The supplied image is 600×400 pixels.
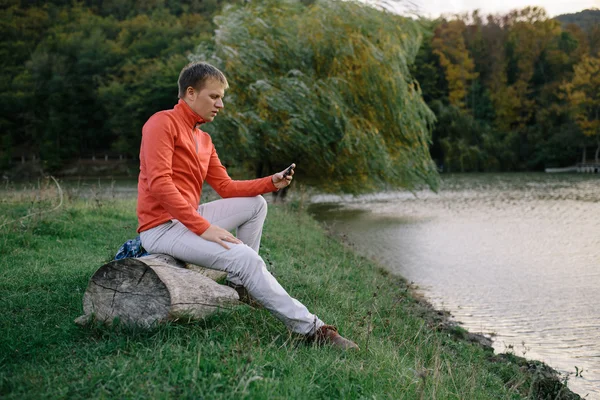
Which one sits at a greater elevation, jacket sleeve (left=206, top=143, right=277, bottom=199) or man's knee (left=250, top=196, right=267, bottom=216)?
jacket sleeve (left=206, top=143, right=277, bottom=199)

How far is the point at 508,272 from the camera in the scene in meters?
8.77

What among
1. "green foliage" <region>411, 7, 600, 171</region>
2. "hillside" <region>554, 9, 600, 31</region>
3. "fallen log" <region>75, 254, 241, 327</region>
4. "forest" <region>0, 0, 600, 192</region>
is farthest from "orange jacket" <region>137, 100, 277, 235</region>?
"hillside" <region>554, 9, 600, 31</region>

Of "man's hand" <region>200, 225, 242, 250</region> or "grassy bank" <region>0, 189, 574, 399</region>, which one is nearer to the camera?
"grassy bank" <region>0, 189, 574, 399</region>

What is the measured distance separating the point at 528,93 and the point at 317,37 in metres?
41.4

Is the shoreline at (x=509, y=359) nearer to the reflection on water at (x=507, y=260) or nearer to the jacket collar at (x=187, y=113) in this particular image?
the reflection on water at (x=507, y=260)

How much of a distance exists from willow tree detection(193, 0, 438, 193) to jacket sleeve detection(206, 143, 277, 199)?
29.0 feet

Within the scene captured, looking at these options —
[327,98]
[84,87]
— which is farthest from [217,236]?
[84,87]

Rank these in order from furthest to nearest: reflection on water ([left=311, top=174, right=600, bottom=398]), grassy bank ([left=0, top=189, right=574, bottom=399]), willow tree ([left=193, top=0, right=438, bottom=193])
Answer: willow tree ([left=193, top=0, right=438, bottom=193]) < reflection on water ([left=311, top=174, right=600, bottom=398]) < grassy bank ([left=0, top=189, right=574, bottom=399])

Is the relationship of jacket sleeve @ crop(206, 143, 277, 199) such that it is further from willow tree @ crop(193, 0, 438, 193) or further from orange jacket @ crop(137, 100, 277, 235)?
willow tree @ crop(193, 0, 438, 193)

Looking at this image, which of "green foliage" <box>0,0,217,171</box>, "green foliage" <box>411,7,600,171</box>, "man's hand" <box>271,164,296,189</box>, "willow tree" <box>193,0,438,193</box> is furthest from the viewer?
"green foliage" <box>0,0,217,171</box>

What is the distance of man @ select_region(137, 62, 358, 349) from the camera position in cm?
333

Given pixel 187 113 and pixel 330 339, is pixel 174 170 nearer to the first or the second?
pixel 187 113

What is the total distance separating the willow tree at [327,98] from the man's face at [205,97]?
30.4ft

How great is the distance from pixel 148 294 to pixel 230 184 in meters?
1.14
